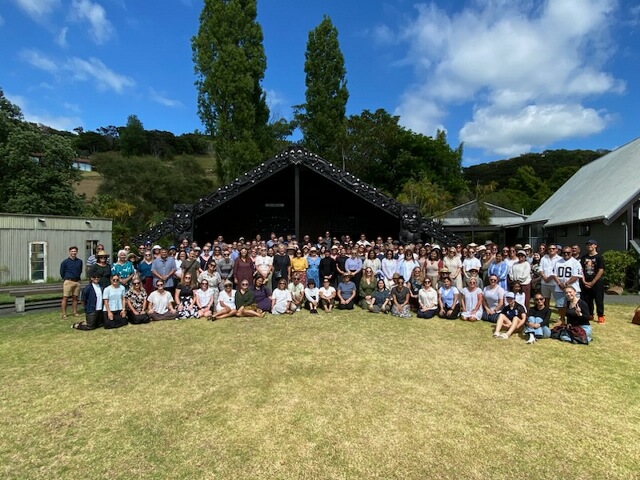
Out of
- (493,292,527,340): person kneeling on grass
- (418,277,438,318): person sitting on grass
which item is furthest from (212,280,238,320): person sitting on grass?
(493,292,527,340): person kneeling on grass

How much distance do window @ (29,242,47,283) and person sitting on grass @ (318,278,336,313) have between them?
46.3 feet

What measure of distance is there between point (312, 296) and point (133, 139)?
6541 cm

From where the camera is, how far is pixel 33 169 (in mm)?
24062

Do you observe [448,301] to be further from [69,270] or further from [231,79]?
[231,79]

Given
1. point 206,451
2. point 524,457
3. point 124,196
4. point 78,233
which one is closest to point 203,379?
point 206,451

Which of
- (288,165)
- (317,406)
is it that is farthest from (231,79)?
(317,406)

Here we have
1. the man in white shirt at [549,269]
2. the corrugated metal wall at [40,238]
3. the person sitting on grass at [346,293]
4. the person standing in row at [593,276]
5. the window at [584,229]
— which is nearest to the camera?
the person standing in row at [593,276]

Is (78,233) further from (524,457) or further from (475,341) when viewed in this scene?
(524,457)

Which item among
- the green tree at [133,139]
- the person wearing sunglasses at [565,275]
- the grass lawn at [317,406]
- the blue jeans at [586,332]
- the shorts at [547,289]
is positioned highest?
the green tree at [133,139]

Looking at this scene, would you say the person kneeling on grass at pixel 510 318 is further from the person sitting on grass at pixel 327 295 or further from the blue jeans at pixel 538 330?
the person sitting on grass at pixel 327 295

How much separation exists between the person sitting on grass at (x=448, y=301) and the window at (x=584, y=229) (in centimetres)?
1009

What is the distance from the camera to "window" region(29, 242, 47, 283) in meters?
16.8

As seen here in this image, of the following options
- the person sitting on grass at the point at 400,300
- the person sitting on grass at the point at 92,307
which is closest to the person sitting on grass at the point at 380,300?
the person sitting on grass at the point at 400,300

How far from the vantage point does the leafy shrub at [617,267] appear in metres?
12.0
